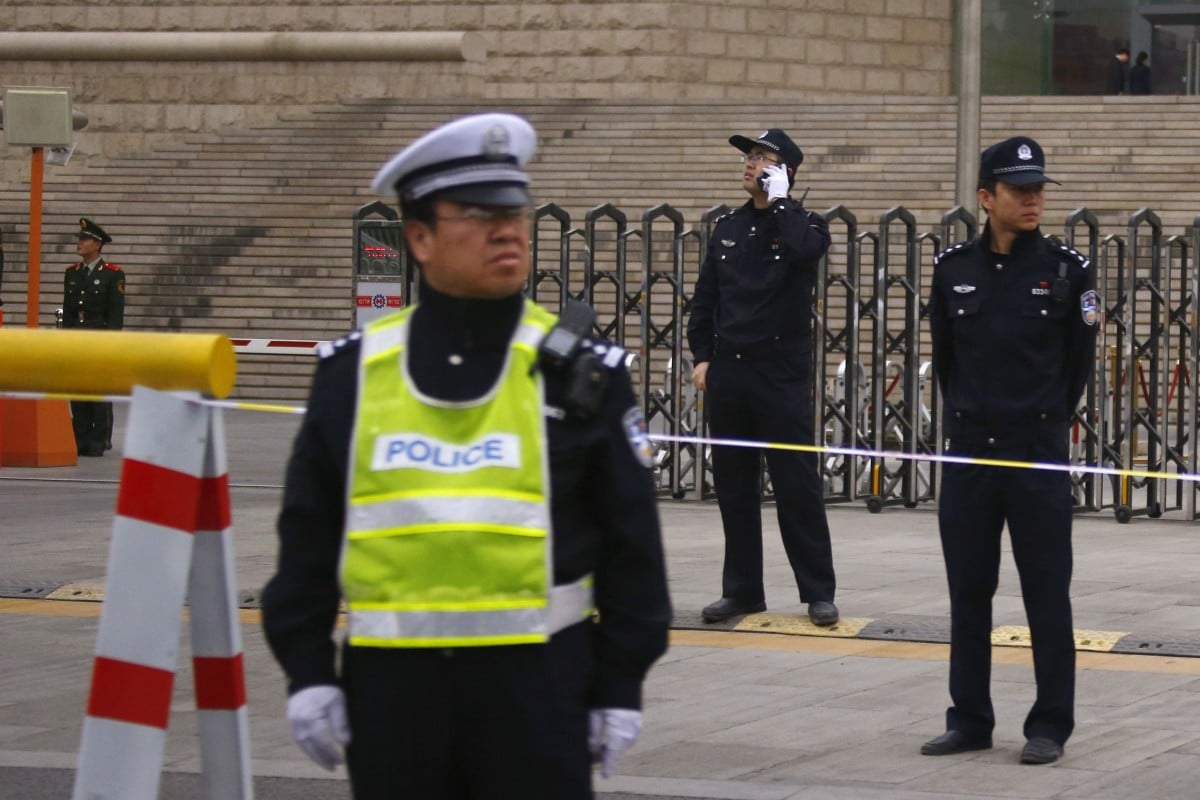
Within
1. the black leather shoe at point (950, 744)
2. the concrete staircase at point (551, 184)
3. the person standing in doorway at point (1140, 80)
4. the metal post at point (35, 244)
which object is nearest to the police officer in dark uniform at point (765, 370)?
the black leather shoe at point (950, 744)

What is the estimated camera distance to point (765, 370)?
8734mm

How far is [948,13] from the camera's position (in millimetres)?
33625

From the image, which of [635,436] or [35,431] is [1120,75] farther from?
[635,436]

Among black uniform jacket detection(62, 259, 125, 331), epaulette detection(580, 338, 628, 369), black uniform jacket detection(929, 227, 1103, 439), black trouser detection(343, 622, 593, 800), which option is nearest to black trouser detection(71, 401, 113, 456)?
black uniform jacket detection(62, 259, 125, 331)

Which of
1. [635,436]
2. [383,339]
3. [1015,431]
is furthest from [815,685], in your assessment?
[383,339]

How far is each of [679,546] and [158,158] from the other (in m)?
19.9

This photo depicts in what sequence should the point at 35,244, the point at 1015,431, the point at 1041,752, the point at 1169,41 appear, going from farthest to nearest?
the point at 1169,41 < the point at 35,244 < the point at 1015,431 < the point at 1041,752

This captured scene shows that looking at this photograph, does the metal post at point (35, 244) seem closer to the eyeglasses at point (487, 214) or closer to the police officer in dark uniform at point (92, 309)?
the police officer in dark uniform at point (92, 309)

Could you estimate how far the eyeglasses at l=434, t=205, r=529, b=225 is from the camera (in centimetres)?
345

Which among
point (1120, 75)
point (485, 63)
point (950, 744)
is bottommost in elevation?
point (950, 744)

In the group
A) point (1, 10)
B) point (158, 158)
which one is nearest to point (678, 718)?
point (158, 158)

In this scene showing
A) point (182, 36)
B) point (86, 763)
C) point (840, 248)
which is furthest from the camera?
point (182, 36)

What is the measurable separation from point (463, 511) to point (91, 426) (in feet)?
46.4

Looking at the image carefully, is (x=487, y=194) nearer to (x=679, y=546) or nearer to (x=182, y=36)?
(x=679, y=546)
